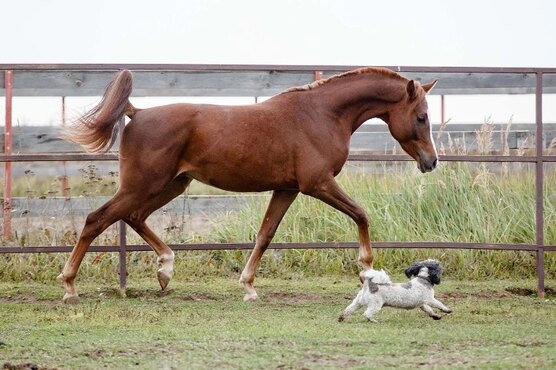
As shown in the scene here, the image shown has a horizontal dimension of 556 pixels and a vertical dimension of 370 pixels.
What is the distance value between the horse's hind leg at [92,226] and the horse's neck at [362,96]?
1726 mm

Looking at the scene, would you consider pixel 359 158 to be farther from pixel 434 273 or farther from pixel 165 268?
pixel 434 273

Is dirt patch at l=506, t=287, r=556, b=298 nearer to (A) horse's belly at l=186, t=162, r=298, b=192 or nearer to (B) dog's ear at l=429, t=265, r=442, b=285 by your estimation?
(B) dog's ear at l=429, t=265, r=442, b=285

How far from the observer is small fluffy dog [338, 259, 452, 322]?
630 cm

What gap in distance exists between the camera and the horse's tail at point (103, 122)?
7.48m

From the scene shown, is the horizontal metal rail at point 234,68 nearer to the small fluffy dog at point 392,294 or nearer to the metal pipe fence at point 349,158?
the metal pipe fence at point 349,158

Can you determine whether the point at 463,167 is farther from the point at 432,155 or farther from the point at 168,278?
the point at 168,278

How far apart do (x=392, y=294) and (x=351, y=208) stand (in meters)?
1.23

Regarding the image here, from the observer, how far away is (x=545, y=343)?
18.4ft

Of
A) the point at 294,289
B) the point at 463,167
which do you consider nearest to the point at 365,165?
the point at 463,167

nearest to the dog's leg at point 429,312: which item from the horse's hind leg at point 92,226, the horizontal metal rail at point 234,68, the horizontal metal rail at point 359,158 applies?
the horizontal metal rail at point 359,158

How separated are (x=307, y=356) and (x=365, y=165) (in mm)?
5604

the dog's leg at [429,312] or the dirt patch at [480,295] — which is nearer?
the dog's leg at [429,312]

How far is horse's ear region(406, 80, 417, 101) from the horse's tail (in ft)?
6.86

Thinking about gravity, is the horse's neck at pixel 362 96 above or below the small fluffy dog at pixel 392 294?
above
